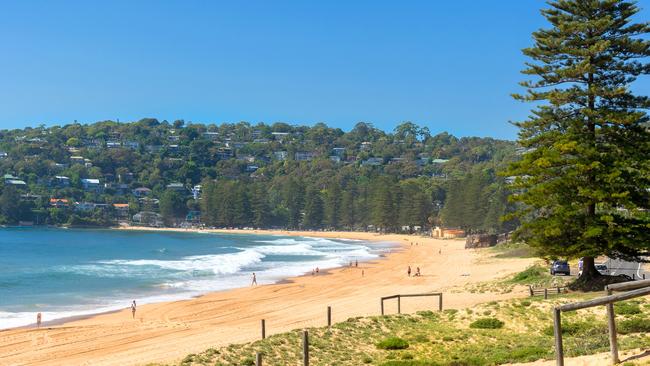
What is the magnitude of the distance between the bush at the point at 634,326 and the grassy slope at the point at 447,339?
118mm

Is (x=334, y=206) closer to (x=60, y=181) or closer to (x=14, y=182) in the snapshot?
(x=60, y=181)

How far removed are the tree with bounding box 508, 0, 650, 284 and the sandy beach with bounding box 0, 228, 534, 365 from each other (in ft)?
18.5

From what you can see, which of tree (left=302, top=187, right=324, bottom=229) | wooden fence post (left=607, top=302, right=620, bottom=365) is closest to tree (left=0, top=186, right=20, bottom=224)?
tree (left=302, top=187, right=324, bottom=229)

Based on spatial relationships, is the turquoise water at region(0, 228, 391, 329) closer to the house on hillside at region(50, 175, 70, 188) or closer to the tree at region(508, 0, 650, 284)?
the tree at region(508, 0, 650, 284)

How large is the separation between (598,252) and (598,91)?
19.1 ft

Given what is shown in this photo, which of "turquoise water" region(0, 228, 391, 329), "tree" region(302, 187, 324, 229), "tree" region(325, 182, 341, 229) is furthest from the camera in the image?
"tree" region(302, 187, 324, 229)

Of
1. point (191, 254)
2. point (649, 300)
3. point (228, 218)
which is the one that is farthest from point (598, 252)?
point (228, 218)

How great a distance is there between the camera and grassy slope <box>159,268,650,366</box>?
14.4 m

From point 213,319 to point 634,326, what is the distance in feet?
63.2

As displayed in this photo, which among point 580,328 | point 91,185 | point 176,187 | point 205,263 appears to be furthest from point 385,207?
point 91,185

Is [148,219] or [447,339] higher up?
[148,219]

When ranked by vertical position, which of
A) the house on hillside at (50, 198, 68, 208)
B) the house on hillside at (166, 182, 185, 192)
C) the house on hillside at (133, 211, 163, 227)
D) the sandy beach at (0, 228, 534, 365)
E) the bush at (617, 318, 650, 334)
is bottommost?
the sandy beach at (0, 228, 534, 365)

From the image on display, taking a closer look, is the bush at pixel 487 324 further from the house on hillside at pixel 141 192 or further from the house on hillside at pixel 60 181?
the house on hillside at pixel 60 181

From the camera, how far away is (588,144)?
22.4m
